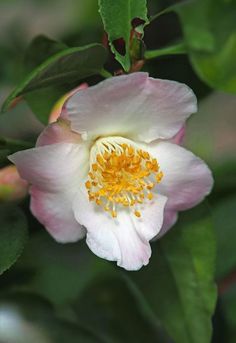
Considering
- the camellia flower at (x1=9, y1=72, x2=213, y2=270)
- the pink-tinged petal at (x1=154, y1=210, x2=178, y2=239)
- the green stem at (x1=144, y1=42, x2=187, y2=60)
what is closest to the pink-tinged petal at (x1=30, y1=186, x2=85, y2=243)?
the camellia flower at (x1=9, y1=72, x2=213, y2=270)

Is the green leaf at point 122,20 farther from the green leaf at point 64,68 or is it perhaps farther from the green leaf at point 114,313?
the green leaf at point 114,313

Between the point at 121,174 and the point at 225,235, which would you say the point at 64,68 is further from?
the point at 225,235

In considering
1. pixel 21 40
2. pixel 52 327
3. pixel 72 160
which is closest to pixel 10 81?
pixel 21 40

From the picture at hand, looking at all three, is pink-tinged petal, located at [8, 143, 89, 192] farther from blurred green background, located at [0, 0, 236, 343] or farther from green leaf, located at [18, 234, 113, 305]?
green leaf, located at [18, 234, 113, 305]

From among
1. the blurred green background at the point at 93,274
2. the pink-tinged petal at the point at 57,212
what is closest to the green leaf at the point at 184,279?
the blurred green background at the point at 93,274

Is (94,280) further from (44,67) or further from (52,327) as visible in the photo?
(44,67)

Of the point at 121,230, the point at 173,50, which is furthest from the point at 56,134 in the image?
the point at 173,50

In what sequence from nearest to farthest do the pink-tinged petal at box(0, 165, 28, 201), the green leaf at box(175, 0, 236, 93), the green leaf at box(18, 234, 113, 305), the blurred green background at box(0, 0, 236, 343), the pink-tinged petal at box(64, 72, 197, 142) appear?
the pink-tinged petal at box(64, 72, 197, 142), the pink-tinged petal at box(0, 165, 28, 201), the green leaf at box(175, 0, 236, 93), the blurred green background at box(0, 0, 236, 343), the green leaf at box(18, 234, 113, 305)

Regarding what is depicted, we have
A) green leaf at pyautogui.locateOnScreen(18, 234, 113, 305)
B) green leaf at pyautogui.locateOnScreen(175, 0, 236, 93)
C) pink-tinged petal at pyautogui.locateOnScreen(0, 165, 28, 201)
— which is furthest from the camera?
green leaf at pyautogui.locateOnScreen(18, 234, 113, 305)
